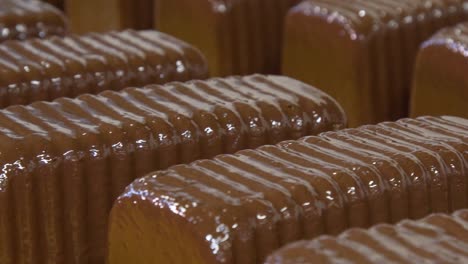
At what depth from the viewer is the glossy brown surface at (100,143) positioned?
1.65m

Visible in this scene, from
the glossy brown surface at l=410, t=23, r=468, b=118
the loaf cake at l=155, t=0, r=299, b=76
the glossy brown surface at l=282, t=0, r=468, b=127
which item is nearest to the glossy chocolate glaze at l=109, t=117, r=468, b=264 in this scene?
the glossy brown surface at l=410, t=23, r=468, b=118

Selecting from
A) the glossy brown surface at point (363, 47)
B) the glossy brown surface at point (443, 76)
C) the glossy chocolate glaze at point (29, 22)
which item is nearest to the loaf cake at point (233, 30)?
the glossy brown surface at point (363, 47)

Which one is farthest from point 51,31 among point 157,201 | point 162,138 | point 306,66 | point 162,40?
point 157,201

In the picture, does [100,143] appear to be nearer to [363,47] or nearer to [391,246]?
[391,246]

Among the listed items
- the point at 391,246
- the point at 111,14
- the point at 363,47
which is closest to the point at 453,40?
the point at 363,47

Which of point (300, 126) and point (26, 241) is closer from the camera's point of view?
point (26, 241)

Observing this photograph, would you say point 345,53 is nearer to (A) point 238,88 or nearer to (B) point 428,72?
(B) point 428,72

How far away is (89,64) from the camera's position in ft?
7.00

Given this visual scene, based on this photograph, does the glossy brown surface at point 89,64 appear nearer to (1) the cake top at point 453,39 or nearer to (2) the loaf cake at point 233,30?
(2) the loaf cake at point 233,30

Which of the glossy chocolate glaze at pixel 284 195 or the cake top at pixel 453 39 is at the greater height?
the cake top at pixel 453 39

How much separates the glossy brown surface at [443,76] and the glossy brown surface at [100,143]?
306 mm

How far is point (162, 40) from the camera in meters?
2.29

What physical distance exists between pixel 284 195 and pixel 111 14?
1.52 m

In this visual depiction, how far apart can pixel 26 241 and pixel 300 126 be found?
54 centimetres
